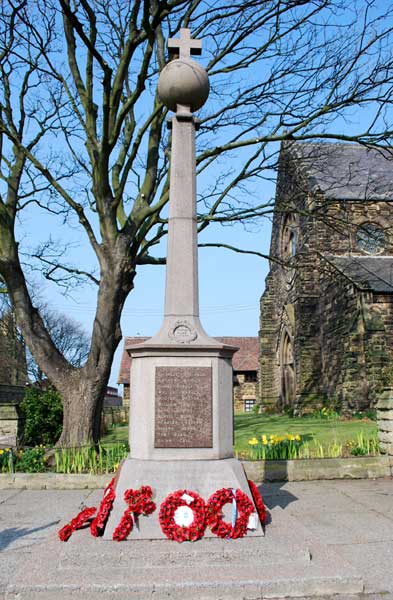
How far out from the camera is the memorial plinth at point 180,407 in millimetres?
4887

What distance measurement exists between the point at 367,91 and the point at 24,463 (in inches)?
374

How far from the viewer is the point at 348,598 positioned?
3725 mm

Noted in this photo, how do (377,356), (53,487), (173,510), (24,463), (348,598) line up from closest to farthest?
(348,598) < (173,510) < (53,487) < (24,463) < (377,356)

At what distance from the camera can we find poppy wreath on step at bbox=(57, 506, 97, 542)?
184 inches

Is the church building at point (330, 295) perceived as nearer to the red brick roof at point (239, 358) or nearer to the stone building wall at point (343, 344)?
the stone building wall at point (343, 344)

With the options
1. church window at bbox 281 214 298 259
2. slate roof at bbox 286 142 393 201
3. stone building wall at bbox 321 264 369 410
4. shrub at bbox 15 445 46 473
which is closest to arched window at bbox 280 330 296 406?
stone building wall at bbox 321 264 369 410

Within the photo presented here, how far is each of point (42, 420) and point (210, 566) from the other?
978 cm

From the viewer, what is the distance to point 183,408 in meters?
5.15

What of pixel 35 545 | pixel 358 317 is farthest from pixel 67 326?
pixel 35 545

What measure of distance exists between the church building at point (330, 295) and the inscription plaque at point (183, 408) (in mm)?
7013

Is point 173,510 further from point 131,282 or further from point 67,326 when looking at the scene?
point 67,326

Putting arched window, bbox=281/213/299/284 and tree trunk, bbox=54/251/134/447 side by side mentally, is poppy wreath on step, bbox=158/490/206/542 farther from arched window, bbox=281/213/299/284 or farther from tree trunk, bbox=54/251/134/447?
arched window, bbox=281/213/299/284

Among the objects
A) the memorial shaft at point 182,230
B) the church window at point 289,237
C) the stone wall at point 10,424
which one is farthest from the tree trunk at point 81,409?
the church window at point 289,237

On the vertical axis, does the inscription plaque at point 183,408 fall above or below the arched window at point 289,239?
below
